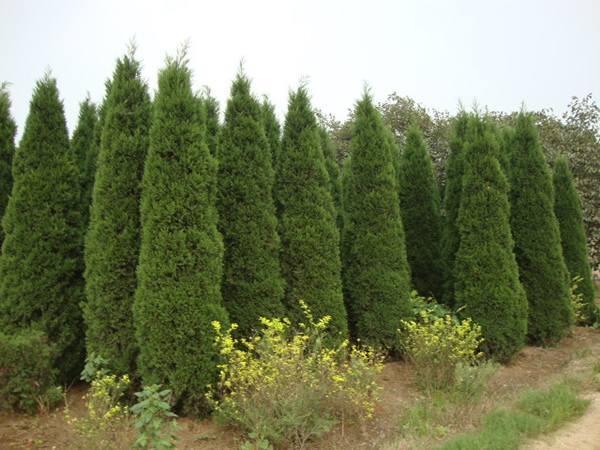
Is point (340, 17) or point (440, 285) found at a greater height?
point (340, 17)

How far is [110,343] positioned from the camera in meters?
4.59

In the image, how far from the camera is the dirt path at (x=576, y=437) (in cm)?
379

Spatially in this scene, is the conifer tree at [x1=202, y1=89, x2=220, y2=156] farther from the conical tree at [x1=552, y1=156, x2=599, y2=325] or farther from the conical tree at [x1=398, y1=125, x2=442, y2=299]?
the conical tree at [x1=552, y1=156, x2=599, y2=325]

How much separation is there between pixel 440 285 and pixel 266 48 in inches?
224

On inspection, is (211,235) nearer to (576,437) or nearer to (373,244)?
(373,244)

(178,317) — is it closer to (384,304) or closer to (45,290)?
(45,290)

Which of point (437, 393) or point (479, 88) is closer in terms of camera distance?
point (437, 393)

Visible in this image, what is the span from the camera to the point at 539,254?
25.4 ft

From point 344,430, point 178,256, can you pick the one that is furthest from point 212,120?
point 344,430

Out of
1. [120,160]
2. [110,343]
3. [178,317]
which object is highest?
[120,160]

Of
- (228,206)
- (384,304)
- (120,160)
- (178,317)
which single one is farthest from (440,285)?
(120,160)

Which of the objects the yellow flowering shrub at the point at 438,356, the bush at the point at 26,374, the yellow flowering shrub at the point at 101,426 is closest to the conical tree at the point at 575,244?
the yellow flowering shrub at the point at 438,356

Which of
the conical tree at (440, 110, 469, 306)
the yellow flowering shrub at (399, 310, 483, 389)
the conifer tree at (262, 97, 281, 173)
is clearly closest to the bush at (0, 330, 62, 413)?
the yellow flowering shrub at (399, 310, 483, 389)

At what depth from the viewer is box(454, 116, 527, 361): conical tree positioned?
259 inches
